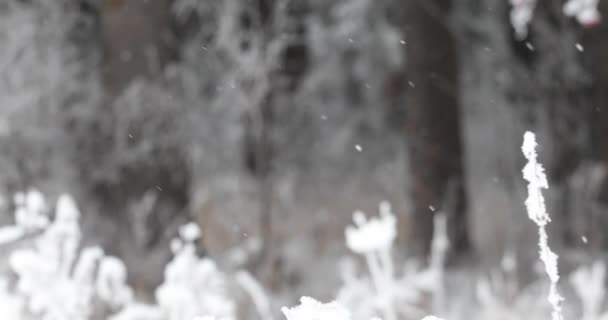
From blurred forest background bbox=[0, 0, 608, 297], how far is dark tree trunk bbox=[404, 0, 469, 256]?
0.01m

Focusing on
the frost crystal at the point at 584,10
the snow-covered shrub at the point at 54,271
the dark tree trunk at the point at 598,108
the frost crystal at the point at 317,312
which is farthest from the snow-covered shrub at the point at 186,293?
the dark tree trunk at the point at 598,108

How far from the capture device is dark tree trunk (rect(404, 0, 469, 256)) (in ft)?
28.4

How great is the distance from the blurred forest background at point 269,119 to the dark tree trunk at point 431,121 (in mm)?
15

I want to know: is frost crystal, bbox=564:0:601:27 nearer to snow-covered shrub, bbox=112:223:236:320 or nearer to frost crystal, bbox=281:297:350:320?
snow-covered shrub, bbox=112:223:236:320

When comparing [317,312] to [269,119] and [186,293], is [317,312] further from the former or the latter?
[269,119]

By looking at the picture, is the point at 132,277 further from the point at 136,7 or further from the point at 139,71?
the point at 136,7

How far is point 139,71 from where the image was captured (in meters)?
7.93

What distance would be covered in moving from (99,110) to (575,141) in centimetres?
492

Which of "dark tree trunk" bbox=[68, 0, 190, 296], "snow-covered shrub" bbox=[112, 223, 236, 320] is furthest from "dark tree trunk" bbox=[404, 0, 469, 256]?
"snow-covered shrub" bbox=[112, 223, 236, 320]

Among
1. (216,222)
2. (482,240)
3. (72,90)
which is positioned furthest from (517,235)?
(72,90)

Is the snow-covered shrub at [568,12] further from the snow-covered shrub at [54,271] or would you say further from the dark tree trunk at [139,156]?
the snow-covered shrub at [54,271]

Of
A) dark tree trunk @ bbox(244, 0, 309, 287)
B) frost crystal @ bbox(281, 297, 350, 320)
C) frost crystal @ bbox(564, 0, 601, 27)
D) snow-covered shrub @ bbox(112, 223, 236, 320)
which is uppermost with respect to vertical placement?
frost crystal @ bbox(564, 0, 601, 27)

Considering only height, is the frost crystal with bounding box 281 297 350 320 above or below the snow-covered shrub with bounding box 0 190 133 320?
below

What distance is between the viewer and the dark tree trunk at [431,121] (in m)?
8.66
